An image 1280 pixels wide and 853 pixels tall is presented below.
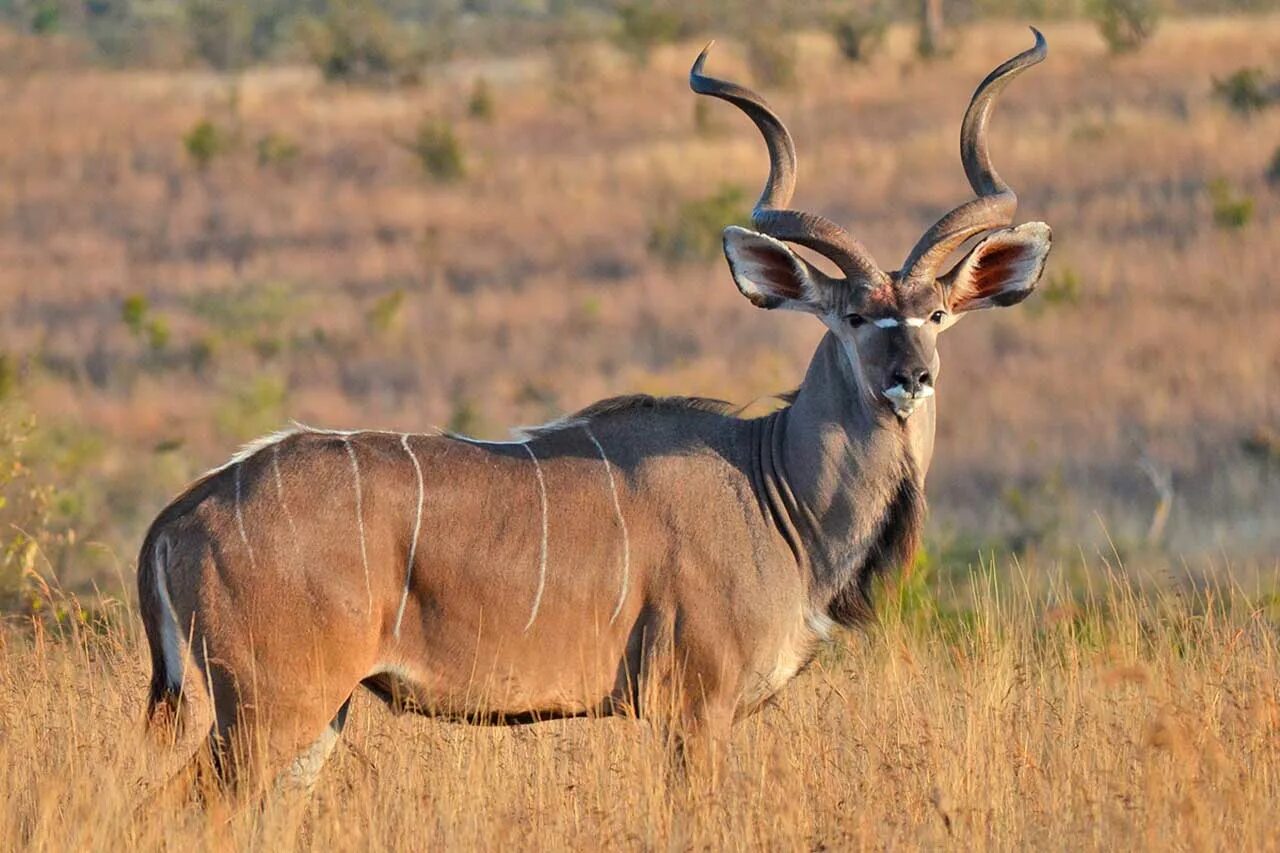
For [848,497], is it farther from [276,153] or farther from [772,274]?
[276,153]

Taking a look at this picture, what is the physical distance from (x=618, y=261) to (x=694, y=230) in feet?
3.15

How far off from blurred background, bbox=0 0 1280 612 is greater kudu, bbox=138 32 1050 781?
229cm

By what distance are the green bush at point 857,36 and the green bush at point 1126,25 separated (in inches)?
168

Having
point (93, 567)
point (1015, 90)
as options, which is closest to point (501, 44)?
point (1015, 90)

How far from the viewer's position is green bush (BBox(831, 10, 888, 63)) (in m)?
37.4

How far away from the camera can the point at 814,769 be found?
6582 millimetres

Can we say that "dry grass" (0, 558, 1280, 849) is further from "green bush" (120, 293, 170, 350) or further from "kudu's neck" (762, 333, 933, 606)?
"green bush" (120, 293, 170, 350)

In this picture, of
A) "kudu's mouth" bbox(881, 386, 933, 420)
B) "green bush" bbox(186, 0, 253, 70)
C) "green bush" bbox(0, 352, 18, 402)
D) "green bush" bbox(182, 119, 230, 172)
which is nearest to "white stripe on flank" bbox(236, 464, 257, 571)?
"kudu's mouth" bbox(881, 386, 933, 420)

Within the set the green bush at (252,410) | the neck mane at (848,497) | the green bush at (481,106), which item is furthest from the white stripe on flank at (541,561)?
the green bush at (481,106)

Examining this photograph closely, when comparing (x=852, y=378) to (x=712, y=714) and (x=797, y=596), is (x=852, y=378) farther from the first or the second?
(x=712, y=714)

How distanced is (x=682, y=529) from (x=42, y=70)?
39466mm

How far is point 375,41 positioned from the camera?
39031mm

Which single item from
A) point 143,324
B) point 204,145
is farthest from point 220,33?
point 143,324

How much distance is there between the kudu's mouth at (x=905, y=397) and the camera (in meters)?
6.36
